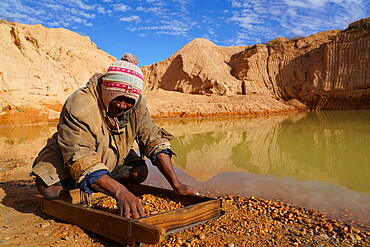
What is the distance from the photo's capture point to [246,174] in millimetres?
3637

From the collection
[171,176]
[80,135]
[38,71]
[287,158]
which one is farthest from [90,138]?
[38,71]

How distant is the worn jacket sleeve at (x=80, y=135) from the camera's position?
1.84 m

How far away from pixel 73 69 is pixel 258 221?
1957 centimetres

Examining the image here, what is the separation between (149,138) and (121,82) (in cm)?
60

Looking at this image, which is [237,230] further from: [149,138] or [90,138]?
[90,138]

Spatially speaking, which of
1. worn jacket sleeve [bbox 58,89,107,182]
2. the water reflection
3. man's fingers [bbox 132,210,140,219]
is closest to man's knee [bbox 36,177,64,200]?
worn jacket sleeve [bbox 58,89,107,182]

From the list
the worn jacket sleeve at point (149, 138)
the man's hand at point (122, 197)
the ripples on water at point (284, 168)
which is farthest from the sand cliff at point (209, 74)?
the man's hand at point (122, 197)

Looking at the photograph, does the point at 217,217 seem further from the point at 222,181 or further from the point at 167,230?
the point at 222,181

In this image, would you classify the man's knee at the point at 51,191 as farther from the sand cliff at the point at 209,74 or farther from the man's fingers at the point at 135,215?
the sand cliff at the point at 209,74

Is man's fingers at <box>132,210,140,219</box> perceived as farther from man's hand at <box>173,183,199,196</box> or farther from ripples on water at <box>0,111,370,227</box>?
ripples on water at <box>0,111,370,227</box>

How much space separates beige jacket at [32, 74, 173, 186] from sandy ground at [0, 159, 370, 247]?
15.2 inches

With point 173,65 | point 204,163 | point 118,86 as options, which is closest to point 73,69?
point 173,65

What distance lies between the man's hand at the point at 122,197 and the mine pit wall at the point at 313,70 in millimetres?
20401

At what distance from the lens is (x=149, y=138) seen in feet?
7.82
